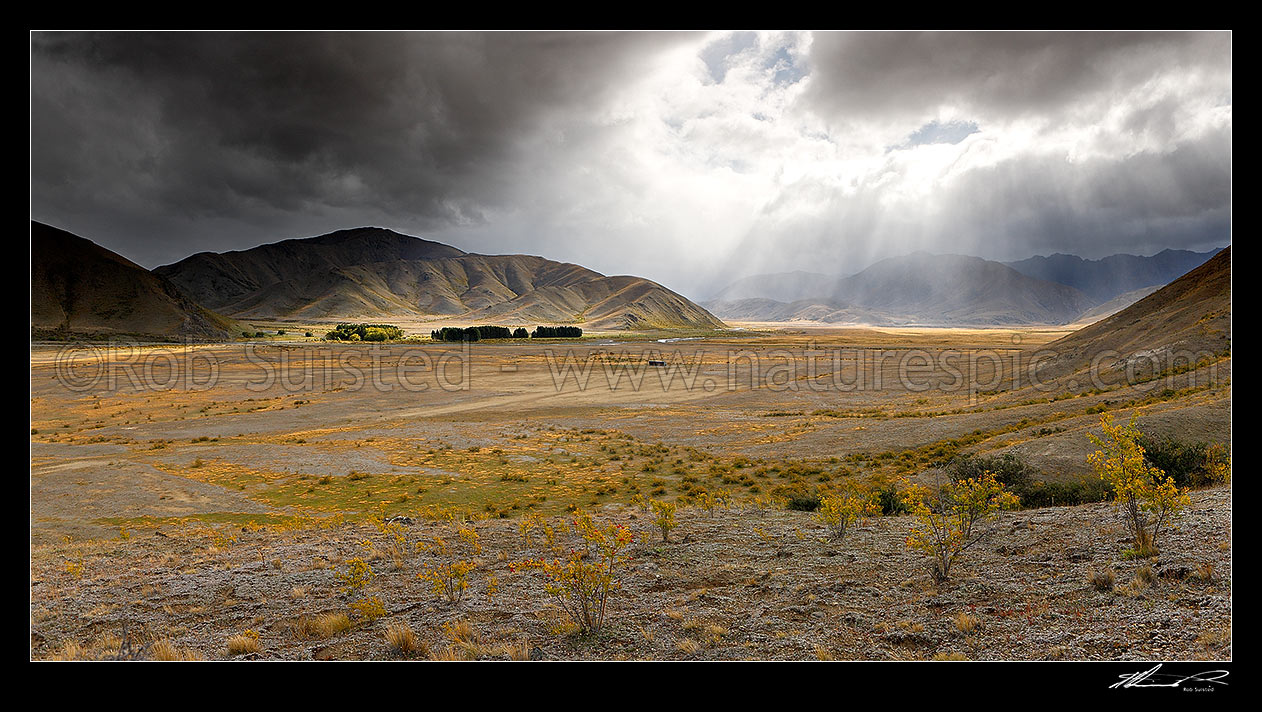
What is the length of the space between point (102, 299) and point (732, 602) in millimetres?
154754

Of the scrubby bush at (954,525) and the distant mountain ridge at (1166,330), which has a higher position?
the distant mountain ridge at (1166,330)

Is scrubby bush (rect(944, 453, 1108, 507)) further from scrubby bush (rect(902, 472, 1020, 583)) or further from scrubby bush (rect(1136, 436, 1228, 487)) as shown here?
scrubby bush (rect(1136, 436, 1228, 487))

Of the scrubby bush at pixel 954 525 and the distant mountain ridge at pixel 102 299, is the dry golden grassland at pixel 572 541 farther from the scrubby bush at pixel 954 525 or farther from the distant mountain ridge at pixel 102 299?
the distant mountain ridge at pixel 102 299

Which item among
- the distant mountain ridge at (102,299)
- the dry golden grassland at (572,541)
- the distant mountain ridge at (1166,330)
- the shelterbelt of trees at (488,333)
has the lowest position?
the dry golden grassland at (572,541)

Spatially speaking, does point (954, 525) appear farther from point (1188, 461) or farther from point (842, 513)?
point (1188, 461)

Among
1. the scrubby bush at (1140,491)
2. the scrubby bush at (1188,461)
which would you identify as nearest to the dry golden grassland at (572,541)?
the scrubby bush at (1140,491)

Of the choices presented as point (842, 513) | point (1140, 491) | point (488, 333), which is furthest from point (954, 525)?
point (488, 333)

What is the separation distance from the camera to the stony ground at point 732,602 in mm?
4676

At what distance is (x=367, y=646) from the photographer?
5273 millimetres

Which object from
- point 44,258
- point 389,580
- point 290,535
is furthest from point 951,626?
point 44,258

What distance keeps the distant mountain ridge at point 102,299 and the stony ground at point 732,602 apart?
412 feet

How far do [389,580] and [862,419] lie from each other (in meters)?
26.7

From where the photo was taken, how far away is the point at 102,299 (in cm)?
10994
